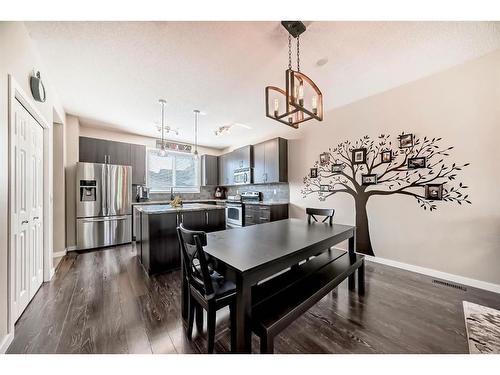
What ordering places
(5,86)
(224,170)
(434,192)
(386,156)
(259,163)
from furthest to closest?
(224,170)
(259,163)
(386,156)
(434,192)
(5,86)

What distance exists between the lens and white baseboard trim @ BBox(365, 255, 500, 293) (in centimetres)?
216

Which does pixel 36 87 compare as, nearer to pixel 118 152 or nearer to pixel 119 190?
pixel 119 190

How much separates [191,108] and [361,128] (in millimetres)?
3032

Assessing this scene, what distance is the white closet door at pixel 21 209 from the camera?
64.8 inches

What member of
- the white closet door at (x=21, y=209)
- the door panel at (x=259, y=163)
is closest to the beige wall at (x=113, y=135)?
the white closet door at (x=21, y=209)

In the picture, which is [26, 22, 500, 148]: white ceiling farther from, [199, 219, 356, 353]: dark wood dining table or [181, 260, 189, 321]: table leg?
[181, 260, 189, 321]: table leg

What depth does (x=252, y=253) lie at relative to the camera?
1307 millimetres

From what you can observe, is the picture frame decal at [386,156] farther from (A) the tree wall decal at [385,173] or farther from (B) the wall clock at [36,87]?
(B) the wall clock at [36,87]

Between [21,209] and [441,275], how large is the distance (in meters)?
4.84

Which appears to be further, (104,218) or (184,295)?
(104,218)

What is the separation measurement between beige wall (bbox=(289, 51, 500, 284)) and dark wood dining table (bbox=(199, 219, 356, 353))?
149cm

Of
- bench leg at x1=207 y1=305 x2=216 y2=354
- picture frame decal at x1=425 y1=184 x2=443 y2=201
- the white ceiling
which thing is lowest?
bench leg at x1=207 y1=305 x2=216 y2=354

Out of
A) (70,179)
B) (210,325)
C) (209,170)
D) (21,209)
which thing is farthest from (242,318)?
(209,170)

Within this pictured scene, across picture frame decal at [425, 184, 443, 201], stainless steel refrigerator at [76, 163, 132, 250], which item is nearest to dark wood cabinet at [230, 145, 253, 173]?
stainless steel refrigerator at [76, 163, 132, 250]
